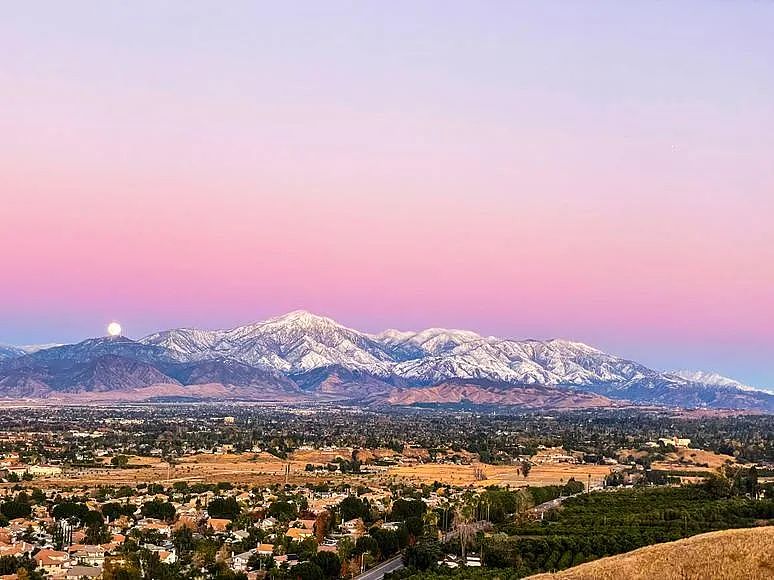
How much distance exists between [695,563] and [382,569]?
27.1m

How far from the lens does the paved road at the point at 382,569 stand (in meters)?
37.6

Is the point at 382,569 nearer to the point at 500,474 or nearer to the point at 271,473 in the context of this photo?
the point at 271,473

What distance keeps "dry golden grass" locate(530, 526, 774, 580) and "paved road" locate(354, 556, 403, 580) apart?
24120 millimetres

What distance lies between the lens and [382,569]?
130 ft

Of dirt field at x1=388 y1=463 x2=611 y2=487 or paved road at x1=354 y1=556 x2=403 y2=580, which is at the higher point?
dirt field at x1=388 y1=463 x2=611 y2=487

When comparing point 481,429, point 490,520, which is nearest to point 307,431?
point 481,429

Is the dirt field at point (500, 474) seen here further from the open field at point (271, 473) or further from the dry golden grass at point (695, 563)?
the dry golden grass at point (695, 563)

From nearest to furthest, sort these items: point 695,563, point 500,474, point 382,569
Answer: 1. point 695,563
2. point 382,569
3. point 500,474

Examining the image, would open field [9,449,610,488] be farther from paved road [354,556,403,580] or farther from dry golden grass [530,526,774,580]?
dry golden grass [530,526,774,580]

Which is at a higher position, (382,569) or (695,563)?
(695,563)

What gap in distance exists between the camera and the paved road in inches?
1482

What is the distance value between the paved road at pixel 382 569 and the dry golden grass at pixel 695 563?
950 inches

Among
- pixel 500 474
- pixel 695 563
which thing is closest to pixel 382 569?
pixel 695 563

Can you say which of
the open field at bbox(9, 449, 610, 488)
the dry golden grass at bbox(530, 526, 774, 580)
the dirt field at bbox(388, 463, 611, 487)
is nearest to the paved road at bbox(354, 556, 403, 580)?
the dry golden grass at bbox(530, 526, 774, 580)
